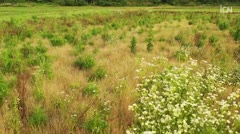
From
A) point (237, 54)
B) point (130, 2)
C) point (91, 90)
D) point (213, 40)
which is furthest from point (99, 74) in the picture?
point (130, 2)

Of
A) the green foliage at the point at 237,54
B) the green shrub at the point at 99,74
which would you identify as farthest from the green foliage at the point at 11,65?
the green foliage at the point at 237,54

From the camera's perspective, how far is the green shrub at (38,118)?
5971 mm

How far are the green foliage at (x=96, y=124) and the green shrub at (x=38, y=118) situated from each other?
3.07 ft

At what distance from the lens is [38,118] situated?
19.8 ft

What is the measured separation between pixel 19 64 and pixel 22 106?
4.13m

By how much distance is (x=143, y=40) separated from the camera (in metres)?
17.1

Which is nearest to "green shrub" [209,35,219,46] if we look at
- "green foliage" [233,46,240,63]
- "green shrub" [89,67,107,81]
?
"green foliage" [233,46,240,63]

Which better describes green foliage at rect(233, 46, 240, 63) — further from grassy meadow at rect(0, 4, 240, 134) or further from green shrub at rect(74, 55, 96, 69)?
green shrub at rect(74, 55, 96, 69)

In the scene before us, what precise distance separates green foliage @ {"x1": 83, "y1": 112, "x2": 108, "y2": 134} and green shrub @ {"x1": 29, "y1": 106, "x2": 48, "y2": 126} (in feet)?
3.07

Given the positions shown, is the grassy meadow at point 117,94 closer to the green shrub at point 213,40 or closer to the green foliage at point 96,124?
the green foliage at point 96,124

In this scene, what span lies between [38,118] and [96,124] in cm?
131

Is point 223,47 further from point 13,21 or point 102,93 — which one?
point 13,21

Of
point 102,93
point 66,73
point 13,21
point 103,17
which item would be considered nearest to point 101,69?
point 66,73

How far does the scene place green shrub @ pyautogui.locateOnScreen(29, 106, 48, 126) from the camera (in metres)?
5.97
